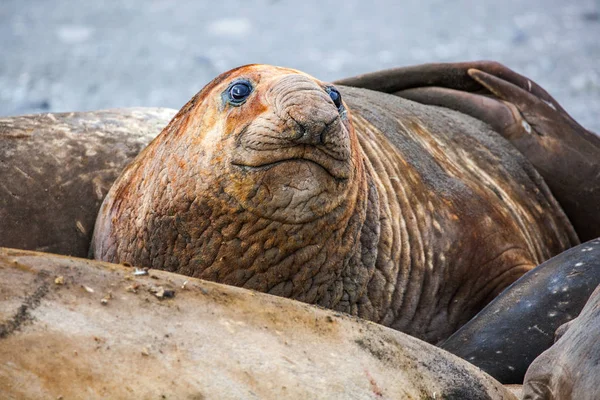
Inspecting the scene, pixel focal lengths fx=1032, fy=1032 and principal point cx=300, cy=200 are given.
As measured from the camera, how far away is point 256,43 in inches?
417

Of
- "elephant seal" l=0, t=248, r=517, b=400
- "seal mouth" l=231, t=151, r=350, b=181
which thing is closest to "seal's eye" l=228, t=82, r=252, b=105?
"seal mouth" l=231, t=151, r=350, b=181

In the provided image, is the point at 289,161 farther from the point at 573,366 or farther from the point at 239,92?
the point at 573,366

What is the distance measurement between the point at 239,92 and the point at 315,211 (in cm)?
50

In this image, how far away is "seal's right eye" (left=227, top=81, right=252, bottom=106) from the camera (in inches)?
139

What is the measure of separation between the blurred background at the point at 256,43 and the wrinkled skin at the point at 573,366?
214 inches

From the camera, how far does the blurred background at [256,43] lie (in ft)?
30.1

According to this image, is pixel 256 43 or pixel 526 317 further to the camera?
pixel 256 43

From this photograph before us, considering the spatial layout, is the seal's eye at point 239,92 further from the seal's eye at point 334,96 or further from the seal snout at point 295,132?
the seal's eye at point 334,96

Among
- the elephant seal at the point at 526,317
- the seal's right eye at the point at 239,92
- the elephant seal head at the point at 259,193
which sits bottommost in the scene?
the elephant seal at the point at 526,317

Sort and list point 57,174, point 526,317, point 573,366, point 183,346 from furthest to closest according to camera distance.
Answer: point 57,174 < point 526,317 < point 573,366 < point 183,346

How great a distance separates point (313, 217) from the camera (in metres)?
3.45

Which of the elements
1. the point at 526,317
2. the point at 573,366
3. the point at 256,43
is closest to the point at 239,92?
the point at 526,317

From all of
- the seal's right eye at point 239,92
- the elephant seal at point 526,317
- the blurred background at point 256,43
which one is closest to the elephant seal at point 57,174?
the seal's right eye at point 239,92

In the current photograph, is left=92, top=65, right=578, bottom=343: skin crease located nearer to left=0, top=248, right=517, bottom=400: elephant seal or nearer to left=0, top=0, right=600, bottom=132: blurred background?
left=0, top=248, right=517, bottom=400: elephant seal
